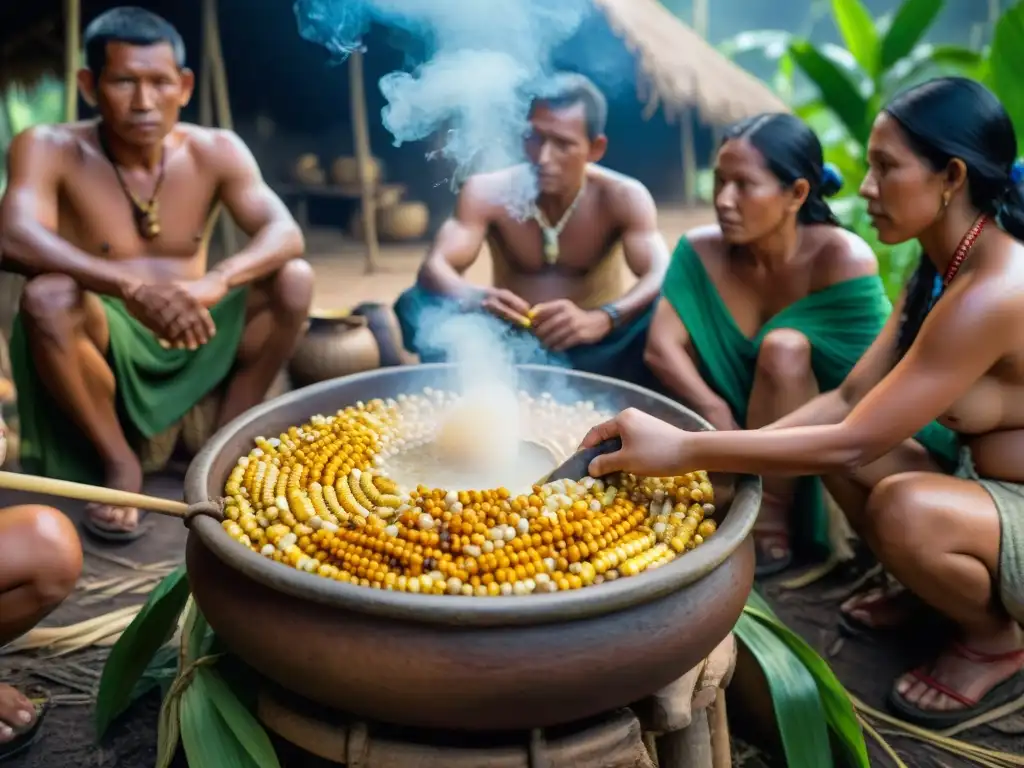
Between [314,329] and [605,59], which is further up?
[605,59]

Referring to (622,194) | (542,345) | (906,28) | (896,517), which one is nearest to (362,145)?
(906,28)

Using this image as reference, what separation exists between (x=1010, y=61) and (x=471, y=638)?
14.4ft

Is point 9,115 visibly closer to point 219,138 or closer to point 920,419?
point 219,138

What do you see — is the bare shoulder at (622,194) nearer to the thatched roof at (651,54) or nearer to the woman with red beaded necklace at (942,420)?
the woman with red beaded necklace at (942,420)

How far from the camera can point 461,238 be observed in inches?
149

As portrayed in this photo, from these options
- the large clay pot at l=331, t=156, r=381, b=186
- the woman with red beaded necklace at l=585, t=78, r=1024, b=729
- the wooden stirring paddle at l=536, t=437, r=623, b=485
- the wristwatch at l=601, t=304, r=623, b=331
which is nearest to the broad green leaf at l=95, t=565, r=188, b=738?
the wooden stirring paddle at l=536, t=437, r=623, b=485

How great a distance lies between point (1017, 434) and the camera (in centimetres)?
229

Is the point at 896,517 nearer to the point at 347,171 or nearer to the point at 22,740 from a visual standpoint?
→ the point at 22,740

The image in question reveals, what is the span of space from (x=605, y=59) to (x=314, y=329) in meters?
4.46

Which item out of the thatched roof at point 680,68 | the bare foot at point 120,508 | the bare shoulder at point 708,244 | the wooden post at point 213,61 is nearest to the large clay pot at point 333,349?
the bare foot at point 120,508

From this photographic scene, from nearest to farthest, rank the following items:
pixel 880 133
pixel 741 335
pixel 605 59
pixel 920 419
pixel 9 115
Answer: pixel 920 419 < pixel 880 133 < pixel 741 335 < pixel 605 59 < pixel 9 115

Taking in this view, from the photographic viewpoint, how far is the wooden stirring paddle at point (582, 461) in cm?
205

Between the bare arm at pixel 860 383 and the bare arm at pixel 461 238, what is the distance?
1.69 metres

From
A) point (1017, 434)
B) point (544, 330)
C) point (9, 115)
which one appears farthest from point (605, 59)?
point (1017, 434)
